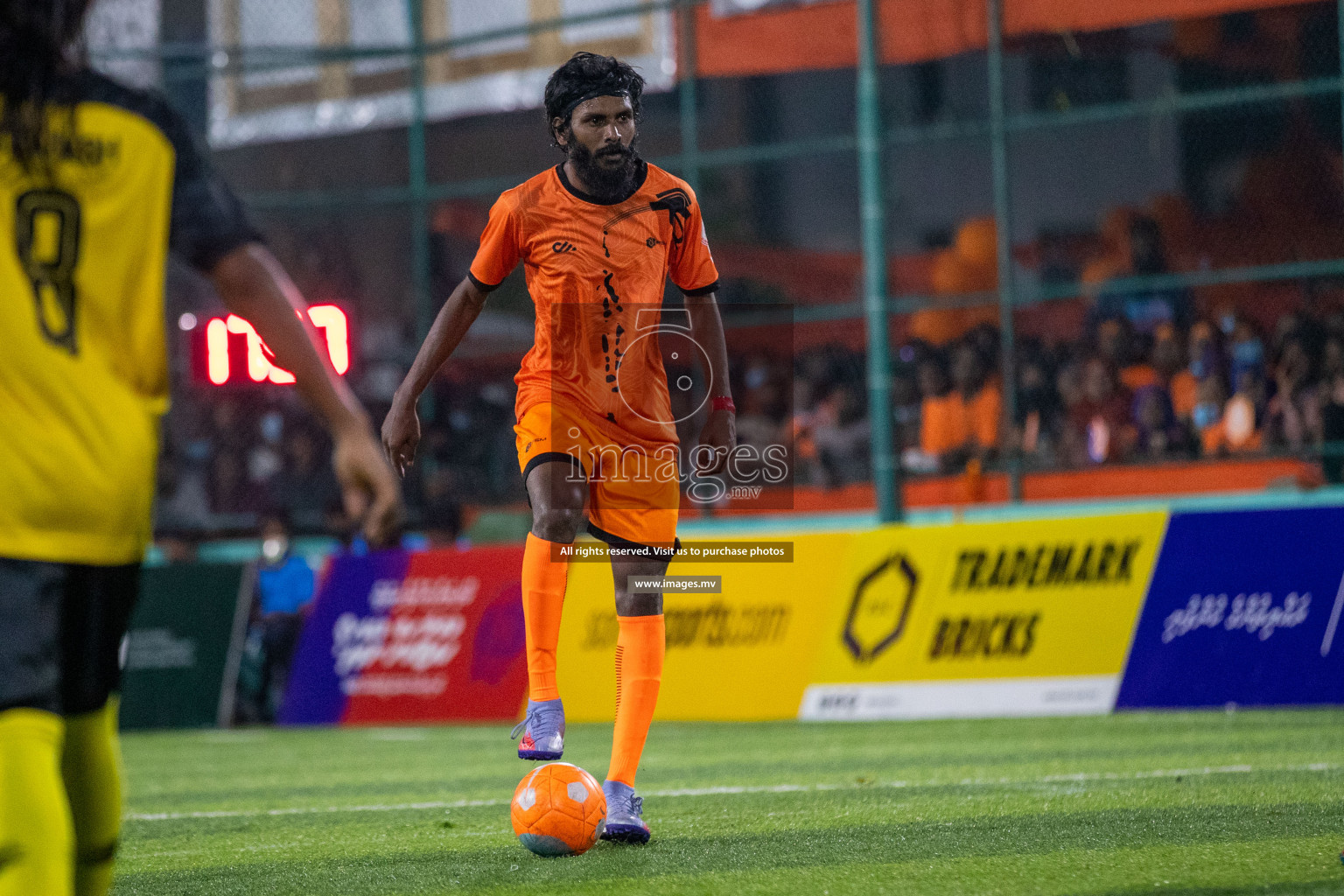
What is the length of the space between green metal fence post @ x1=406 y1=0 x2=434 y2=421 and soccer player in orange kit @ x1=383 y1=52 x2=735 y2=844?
11955 millimetres

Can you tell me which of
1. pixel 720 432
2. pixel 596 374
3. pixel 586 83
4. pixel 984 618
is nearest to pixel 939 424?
pixel 984 618

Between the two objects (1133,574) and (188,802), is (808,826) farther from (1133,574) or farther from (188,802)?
(1133,574)

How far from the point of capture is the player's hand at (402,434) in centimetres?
498

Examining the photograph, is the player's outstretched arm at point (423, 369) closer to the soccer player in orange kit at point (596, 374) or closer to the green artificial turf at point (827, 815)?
the soccer player in orange kit at point (596, 374)

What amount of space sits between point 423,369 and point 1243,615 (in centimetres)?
640

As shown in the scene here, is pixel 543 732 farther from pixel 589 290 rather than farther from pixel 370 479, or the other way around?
pixel 370 479

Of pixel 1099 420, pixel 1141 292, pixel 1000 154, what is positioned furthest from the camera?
pixel 1000 154

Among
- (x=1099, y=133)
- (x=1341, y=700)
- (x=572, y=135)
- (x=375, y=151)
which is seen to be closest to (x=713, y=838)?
(x=572, y=135)

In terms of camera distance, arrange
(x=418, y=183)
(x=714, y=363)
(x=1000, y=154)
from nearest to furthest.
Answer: (x=714, y=363) → (x=1000, y=154) → (x=418, y=183)

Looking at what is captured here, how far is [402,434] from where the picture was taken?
5004mm

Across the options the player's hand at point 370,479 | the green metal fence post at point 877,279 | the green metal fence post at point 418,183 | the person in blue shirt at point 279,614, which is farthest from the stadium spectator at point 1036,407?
the player's hand at point 370,479

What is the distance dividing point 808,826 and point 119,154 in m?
3.46

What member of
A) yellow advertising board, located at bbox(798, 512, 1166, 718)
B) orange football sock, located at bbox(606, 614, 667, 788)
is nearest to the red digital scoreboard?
yellow advertising board, located at bbox(798, 512, 1166, 718)

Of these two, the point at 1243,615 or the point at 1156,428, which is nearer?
the point at 1243,615
